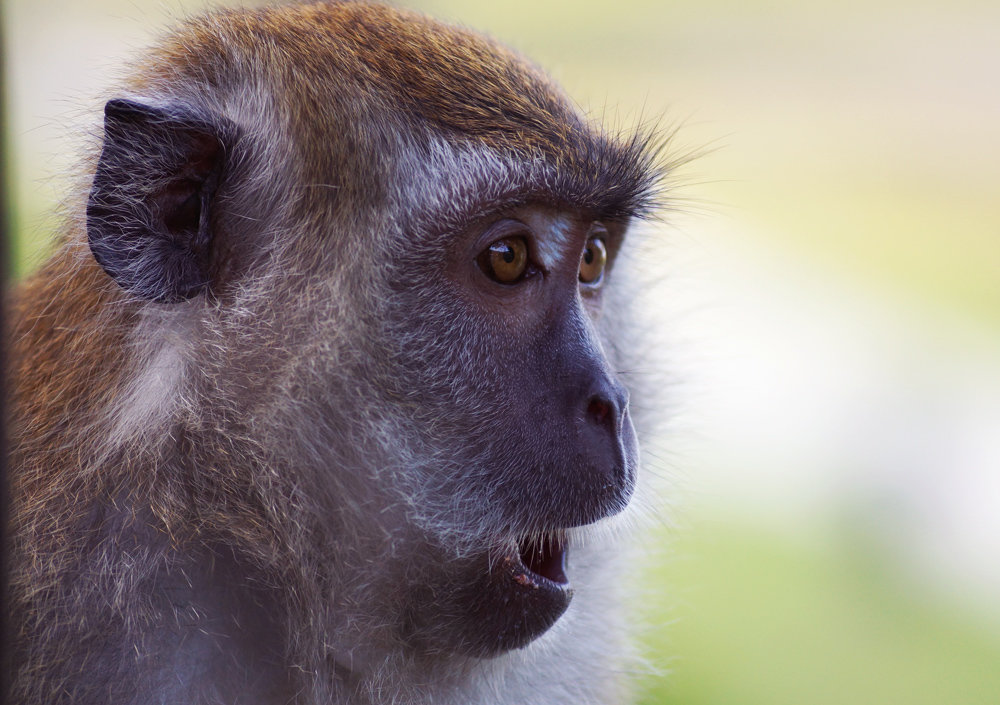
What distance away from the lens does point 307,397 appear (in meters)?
1.61

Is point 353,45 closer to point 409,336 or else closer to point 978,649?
point 409,336

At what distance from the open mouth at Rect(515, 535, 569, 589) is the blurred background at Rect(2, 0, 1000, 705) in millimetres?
1837

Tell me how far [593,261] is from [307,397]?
2.48ft

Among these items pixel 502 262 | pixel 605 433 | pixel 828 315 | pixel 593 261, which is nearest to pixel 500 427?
pixel 605 433

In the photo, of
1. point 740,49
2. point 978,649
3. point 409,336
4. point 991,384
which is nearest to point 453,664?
point 409,336

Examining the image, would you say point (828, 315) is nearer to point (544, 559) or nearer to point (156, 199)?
point (544, 559)

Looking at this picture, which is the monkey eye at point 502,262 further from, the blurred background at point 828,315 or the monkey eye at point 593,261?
the blurred background at point 828,315

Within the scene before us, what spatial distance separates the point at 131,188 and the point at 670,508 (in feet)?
4.69

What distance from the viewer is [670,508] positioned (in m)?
2.44

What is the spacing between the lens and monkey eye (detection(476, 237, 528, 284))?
176 cm

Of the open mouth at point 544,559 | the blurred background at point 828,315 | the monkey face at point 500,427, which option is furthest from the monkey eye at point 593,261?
the blurred background at point 828,315

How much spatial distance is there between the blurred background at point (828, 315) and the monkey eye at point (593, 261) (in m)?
1.41

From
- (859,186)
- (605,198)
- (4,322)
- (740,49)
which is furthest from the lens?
(859,186)

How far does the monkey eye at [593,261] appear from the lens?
208cm
